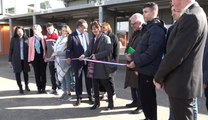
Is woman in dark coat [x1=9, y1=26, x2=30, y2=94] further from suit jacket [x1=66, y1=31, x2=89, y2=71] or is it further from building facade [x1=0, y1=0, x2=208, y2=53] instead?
building facade [x1=0, y1=0, x2=208, y2=53]

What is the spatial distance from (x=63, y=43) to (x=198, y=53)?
465 cm

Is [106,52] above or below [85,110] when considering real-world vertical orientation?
above

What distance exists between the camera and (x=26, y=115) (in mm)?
5938

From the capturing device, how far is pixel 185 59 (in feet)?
9.66

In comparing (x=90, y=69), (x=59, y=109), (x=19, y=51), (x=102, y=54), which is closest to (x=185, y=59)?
(x=102, y=54)

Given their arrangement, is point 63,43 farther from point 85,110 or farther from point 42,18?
point 42,18

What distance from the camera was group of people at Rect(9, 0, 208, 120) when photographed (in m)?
2.94

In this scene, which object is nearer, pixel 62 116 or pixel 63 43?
pixel 62 116

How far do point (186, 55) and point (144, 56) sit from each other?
1423mm

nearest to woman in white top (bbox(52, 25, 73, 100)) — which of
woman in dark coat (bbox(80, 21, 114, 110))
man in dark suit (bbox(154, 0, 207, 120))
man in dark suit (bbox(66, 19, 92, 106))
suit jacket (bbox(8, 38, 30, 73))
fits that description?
man in dark suit (bbox(66, 19, 92, 106))

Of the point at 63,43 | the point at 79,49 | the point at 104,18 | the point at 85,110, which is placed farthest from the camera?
the point at 104,18

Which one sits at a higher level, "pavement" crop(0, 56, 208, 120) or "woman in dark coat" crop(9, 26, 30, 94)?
"woman in dark coat" crop(9, 26, 30, 94)

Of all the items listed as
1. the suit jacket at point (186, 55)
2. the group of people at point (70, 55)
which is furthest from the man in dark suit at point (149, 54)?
the group of people at point (70, 55)

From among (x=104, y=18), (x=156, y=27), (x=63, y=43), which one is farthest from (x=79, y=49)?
(x=104, y=18)
